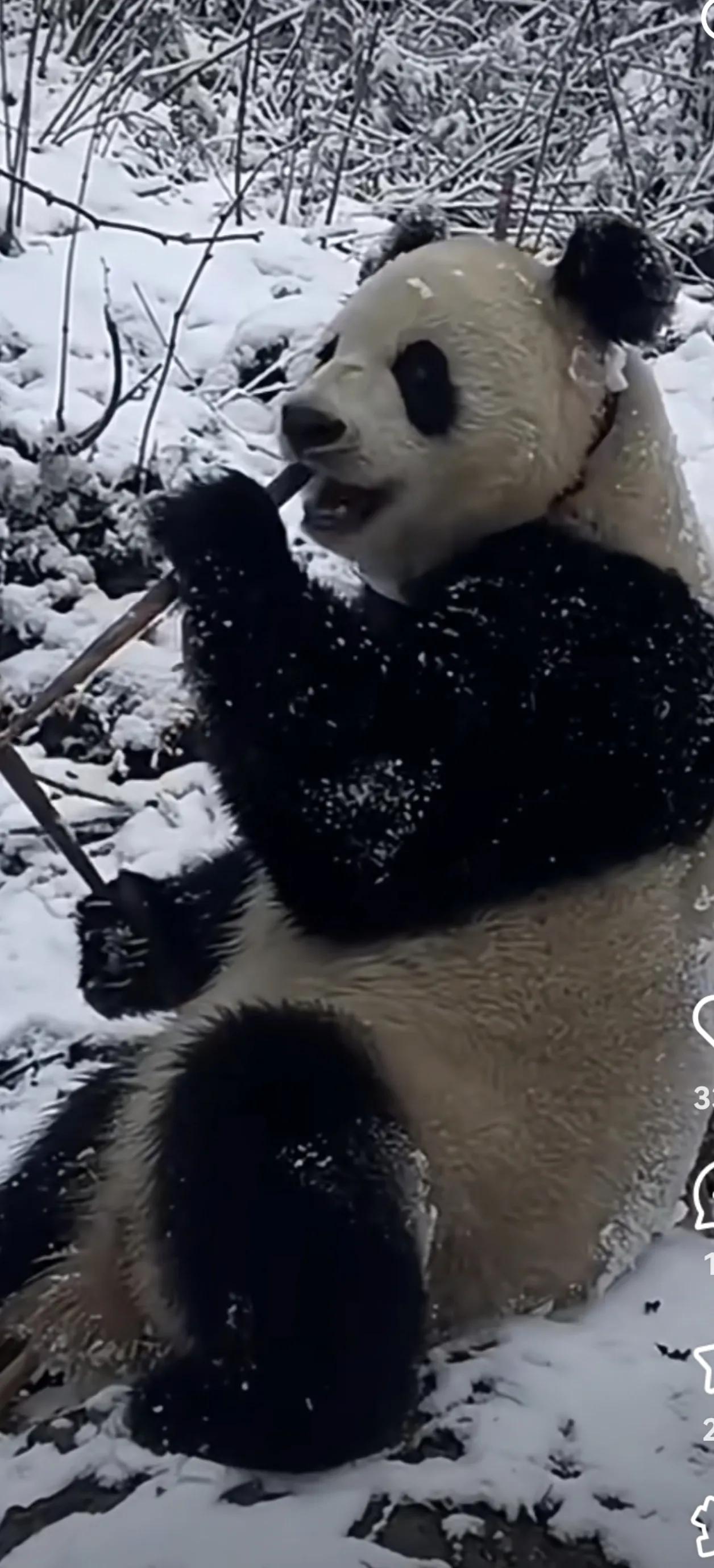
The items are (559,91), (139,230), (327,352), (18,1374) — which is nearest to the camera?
(18,1374)

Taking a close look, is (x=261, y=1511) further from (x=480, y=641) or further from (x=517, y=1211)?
(x=480, y=641)

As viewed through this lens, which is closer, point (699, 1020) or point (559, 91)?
point (699, 1020)

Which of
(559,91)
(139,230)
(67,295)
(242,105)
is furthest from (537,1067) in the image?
(242,105)

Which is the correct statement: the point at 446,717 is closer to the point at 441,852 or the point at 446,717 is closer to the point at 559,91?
the point at 441,852

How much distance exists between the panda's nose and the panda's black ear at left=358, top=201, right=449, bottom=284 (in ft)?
0.58

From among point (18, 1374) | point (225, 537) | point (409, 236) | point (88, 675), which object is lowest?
point (18, 1374)

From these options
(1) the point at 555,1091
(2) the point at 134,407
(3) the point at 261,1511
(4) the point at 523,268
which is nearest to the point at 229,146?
(2) the point at 134,407

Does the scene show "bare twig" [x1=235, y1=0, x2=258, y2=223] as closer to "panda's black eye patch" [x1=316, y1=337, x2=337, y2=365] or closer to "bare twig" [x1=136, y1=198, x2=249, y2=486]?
"bare twig" [x1=136, y1=198, x2=249, y2=486]

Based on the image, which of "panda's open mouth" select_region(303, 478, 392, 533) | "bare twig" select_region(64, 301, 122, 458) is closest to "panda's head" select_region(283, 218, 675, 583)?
"panda's open mouth" select_region(303, 478, 392, 533)

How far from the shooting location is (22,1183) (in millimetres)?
885

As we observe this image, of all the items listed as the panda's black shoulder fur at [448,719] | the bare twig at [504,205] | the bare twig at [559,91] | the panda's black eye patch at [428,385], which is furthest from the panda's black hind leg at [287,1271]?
the bare twig at [559,91]

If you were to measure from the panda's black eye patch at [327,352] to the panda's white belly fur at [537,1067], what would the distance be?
32cm

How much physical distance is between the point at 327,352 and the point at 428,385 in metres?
0.08

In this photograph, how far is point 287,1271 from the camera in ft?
2.39
